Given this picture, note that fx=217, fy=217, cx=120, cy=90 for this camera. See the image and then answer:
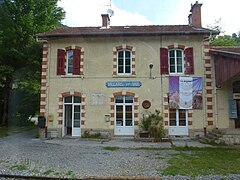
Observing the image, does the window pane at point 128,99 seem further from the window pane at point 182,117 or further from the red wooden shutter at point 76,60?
the red wooden shutter at point 76,60

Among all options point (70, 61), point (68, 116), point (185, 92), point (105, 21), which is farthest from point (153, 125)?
point (105, 21)

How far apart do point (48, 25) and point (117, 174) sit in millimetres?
16083

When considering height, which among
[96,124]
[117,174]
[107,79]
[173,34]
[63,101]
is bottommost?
[117,174]

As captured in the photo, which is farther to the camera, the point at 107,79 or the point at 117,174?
the point at 107,79

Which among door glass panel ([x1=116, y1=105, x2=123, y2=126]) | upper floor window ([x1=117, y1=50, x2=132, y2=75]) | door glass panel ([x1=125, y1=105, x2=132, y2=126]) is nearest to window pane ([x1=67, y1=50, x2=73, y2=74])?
upper floor window ([x1=117, y1=50, x2=132, y2=75])

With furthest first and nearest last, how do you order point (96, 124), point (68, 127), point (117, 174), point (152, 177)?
1. point (68, 127)
2. point (96, 124)
3. point (117, 174)
4. point (152, 177)

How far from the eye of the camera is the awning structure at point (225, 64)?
31.6ft

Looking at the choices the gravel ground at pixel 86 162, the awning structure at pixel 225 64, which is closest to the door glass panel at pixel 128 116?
the gravel ground at pixel 86 162

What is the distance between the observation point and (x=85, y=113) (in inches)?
486

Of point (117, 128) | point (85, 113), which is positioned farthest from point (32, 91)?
point (117, 128)

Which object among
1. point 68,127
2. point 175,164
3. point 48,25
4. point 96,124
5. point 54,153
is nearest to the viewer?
point 175,164

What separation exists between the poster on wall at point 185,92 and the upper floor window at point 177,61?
1.71 ft

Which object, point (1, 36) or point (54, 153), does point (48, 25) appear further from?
point (54, 153)

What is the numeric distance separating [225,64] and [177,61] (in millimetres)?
2670
